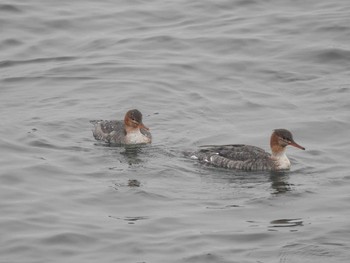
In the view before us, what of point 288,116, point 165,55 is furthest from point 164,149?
point 165,55

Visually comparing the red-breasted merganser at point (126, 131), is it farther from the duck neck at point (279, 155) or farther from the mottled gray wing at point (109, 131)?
the duck neck at point (279, 155)

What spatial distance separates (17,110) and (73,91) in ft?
6.23

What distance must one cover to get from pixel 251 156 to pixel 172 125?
2782mm

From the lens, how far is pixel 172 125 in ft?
76.5

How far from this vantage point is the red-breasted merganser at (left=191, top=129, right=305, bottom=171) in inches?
826

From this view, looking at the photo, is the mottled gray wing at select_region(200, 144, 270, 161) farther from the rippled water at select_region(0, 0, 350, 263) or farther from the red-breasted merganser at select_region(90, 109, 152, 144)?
the red-breasted merganser at select_region(90, 109, 152, 144)

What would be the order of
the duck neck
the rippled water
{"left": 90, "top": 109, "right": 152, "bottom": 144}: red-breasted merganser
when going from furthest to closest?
{"left": 90, "top": 109, "right": 152, "bottom": 144}: red-breasted merganser → the duck neck → the rippled water

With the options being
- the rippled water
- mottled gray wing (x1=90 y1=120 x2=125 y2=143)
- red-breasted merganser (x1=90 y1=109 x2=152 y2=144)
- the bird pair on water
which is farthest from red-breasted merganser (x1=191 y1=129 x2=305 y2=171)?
mottled gray wing (x1=90 y1=120 x2=125 y2=143)

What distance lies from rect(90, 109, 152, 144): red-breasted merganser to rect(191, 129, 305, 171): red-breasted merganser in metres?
1.76

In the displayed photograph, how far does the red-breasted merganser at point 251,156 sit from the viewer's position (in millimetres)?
20984

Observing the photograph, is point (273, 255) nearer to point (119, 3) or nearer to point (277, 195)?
point (277, 195)

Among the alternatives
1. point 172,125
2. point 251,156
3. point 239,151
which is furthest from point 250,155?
point 172,125

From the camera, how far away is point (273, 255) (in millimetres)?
16641

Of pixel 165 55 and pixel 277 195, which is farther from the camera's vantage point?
pixel 165 55
